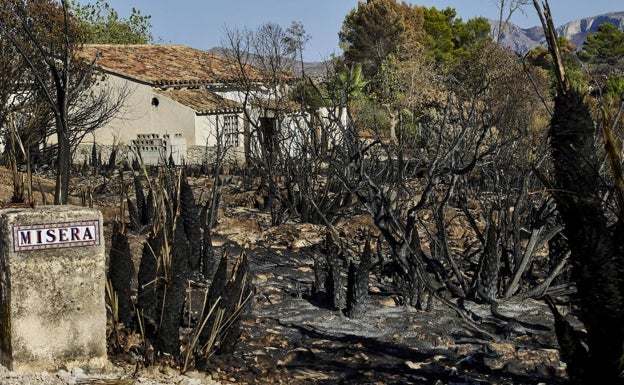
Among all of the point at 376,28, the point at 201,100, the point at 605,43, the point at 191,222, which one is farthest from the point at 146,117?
the point at 605,43

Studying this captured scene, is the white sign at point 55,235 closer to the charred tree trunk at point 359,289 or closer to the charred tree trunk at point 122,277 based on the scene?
the charred tree trunk at point 122,277

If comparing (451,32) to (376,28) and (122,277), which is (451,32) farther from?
(122,277)

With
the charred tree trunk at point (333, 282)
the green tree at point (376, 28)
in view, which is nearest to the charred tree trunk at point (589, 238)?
the charred tree trunk at point (333, 282)

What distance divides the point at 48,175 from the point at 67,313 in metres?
13.3

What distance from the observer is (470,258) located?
433 inches

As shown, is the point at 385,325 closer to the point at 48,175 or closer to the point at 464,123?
the point at 464,123

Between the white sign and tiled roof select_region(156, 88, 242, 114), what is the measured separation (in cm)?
2109

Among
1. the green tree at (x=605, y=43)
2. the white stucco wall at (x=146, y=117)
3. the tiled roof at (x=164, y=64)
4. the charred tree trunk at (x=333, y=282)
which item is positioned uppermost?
the green tree at (x=605, y=43)

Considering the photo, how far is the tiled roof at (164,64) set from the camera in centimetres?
2823

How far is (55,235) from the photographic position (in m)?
6.04

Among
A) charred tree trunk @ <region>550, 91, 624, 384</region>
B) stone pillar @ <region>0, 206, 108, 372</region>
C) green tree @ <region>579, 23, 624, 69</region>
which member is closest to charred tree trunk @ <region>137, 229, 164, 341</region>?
stone pillar @ <region>0, 206, 108, 372</region>

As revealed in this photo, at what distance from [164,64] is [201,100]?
2.75 m

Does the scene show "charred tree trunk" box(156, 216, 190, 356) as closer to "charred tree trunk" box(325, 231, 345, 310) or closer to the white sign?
the white sign

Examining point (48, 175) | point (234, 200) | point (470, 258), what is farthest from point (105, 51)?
point (470, 258)
